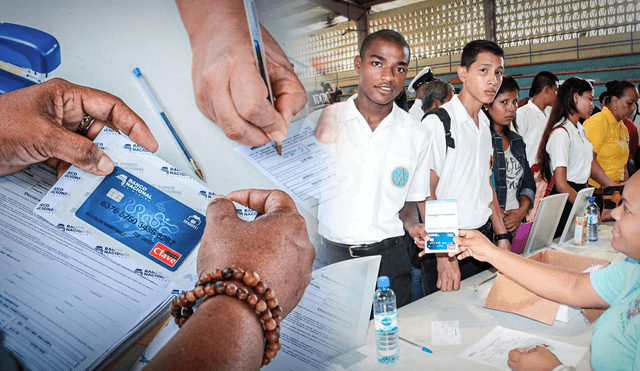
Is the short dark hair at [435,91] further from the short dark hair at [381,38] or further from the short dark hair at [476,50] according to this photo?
the short dark hair at [381,38]

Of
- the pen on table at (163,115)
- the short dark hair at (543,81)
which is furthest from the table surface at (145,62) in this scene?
the short dark hair at (543,81)

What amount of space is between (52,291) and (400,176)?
131cm

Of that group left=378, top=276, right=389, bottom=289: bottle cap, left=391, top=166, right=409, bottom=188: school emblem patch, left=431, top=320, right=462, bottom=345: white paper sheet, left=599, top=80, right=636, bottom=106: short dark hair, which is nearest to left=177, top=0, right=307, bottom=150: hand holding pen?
left=378, top=276, right=389, bottom=289: bottle cap

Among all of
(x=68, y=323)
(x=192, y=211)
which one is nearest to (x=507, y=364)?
(x=192, y=211)

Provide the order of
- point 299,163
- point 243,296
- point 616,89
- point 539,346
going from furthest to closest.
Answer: point 616,89 < point 539,346 < point 299,163 < point 243,296

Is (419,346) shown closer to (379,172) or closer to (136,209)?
(379,172)

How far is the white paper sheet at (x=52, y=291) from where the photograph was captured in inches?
28.9

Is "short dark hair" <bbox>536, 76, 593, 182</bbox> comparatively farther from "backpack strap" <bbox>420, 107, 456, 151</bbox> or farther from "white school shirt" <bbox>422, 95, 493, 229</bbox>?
"backpack strap" <bbox>420, 107, 456, 151</bbox>

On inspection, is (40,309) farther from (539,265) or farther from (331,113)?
(539,265)

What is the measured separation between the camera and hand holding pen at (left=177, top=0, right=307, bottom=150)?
805 millimetres

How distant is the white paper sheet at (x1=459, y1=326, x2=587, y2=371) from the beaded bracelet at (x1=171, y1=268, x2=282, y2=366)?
2.29 feet

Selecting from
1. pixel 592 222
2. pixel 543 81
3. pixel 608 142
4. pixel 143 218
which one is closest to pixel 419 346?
pixel 143 218

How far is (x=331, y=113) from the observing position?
4.43ft

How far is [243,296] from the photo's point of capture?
2.23ft
